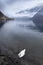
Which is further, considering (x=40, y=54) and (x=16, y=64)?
(x=40, y=54)

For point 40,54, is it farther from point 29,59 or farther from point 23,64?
point 23,64

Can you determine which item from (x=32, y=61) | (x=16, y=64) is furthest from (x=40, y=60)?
(x=16, y=64)

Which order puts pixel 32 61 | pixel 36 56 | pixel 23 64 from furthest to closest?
pixel 36 56 → pixel 32 61 → pixel 23 64

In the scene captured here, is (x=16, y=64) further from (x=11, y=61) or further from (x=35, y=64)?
(x=35, y=64)

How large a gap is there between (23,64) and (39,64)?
3.42m

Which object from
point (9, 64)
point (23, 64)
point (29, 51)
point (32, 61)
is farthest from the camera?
point (29, 51)

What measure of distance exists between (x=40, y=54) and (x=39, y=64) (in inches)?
267

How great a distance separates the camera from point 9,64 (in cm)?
2734

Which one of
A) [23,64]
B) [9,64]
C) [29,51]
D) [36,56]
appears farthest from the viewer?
[29,51]

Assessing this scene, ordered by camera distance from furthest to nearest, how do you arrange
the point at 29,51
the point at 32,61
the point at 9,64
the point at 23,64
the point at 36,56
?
1. the point at 29,51
2. the point at 36,56
3. the point at 32,61
4. the point at 23,64
5. the point at 9,64

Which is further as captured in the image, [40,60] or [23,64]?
[40,60]

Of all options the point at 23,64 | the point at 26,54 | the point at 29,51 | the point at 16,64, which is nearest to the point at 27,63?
the point at 23,64

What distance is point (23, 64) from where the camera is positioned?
29562mm

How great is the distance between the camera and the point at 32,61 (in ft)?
105
